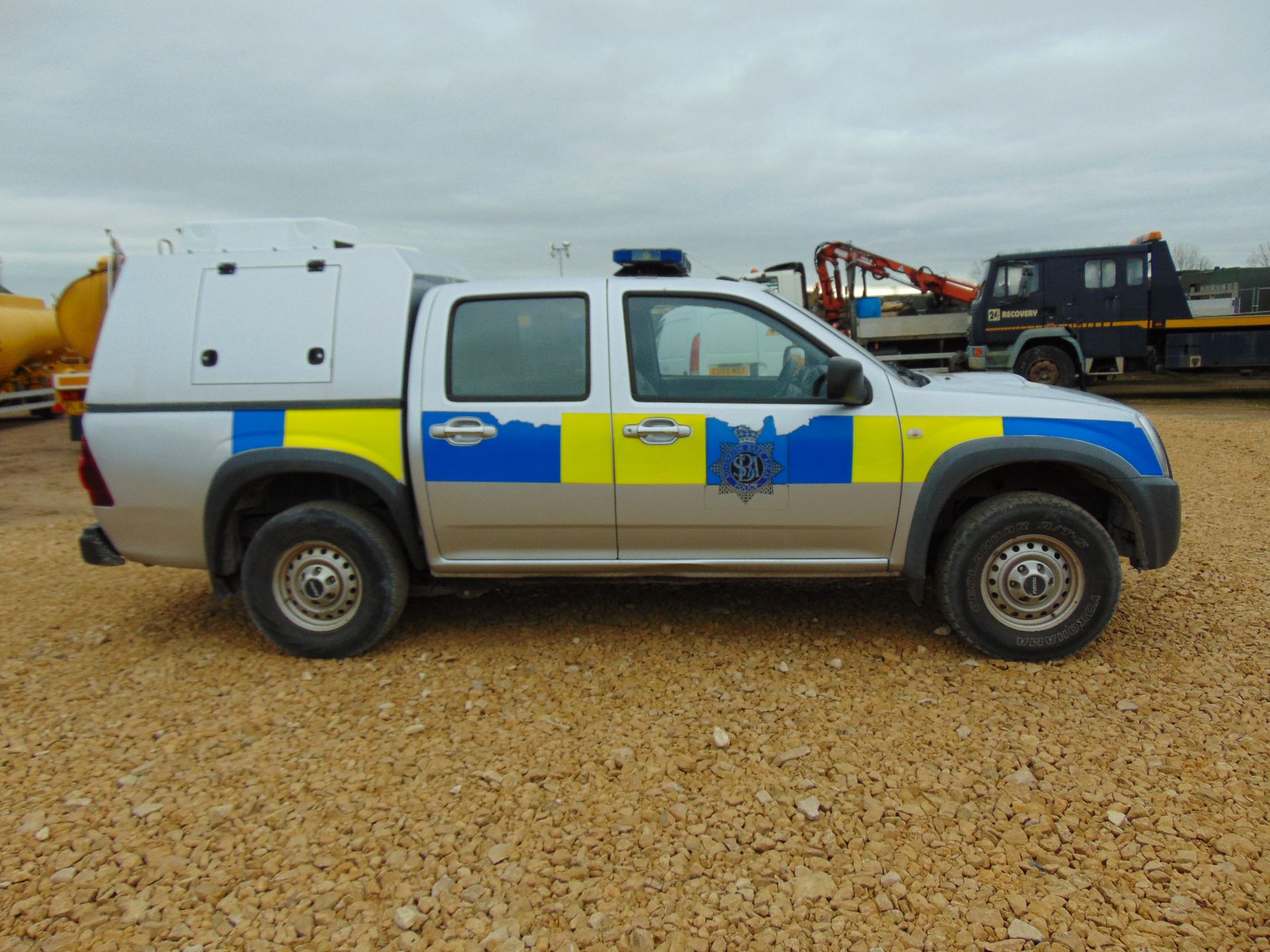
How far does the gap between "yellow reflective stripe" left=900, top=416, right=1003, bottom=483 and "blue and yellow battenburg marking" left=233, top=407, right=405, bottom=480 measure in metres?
2.21

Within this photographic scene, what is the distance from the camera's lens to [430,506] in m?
4.00

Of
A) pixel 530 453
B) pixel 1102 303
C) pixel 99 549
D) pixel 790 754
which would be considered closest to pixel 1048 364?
pixel 1102 303

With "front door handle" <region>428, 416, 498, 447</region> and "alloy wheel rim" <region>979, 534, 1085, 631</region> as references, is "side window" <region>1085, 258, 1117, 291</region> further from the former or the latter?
"front door handle" <region>428, 416, 498, 447</region>

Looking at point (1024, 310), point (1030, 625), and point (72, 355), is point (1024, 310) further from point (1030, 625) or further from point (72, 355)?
point (72, 355)

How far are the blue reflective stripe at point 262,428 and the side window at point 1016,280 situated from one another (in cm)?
1365

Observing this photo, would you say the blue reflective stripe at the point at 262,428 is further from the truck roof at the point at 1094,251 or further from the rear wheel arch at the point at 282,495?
the truck roof at the point at 1094,251

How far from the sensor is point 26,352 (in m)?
14.9

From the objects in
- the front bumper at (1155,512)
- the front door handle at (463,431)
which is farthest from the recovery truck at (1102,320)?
the front door handle at (463,431)

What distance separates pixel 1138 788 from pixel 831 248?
1612 centimetres

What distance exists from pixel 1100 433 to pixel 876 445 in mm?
952

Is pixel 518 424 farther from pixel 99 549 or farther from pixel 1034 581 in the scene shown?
pixel 1034 581

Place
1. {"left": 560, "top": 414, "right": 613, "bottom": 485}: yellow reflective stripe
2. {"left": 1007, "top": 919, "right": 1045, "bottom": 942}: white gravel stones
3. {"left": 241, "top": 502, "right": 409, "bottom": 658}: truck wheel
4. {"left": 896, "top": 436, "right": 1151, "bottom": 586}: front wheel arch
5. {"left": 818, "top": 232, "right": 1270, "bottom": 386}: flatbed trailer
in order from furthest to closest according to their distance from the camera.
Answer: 1. {"left": 818, "top": 232, "right": 1270, "bottom": 386}: flatbed trailer
2. {"left": 241, "top": 502, "right": 409, "bottom": 658}: truck wheel
3. {"left": 560, "top": 414, "right": 613, "bottom": 485}: yellow reflective stripe
4. {"left": 896, "top": 436, "right": 1151, "bottom": 586}: front wheel arch
5. {"left": 1007, "top": 919, "right": 1045, "bottom": 942}: white gravel stones

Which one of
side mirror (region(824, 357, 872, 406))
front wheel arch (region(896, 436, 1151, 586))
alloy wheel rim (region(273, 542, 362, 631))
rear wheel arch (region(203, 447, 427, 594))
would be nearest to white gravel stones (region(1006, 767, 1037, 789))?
front wheel arch (region(896, 436, 1151, 586))

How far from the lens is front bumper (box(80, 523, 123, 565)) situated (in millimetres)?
4246
